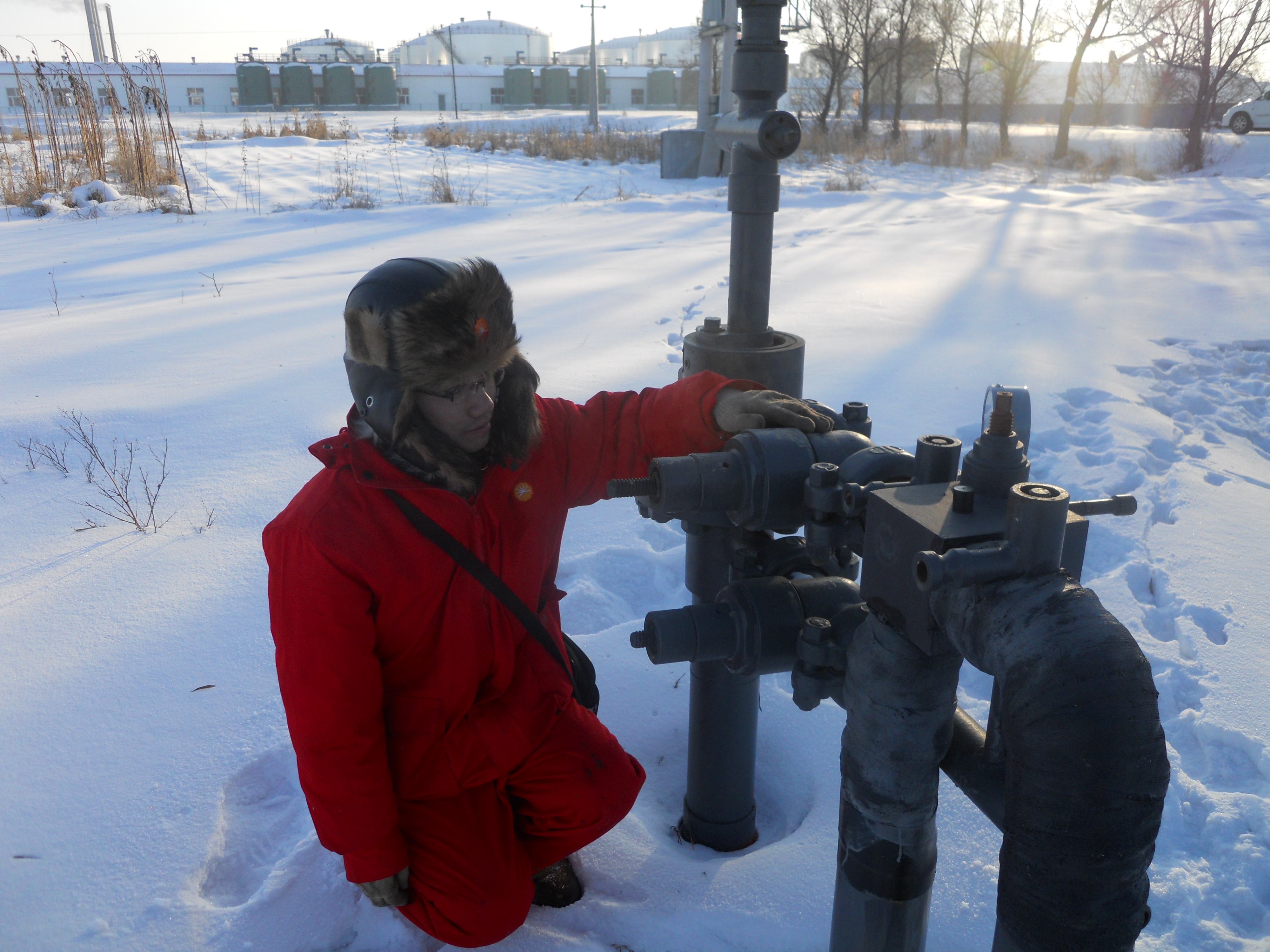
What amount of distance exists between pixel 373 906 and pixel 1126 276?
20.1ft

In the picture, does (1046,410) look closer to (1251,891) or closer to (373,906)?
(1251,891)

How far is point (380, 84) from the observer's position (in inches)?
1651

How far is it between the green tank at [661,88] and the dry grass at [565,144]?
30364 mm

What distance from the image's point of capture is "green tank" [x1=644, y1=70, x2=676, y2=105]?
46.1m

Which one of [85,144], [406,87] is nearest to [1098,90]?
[85,144]

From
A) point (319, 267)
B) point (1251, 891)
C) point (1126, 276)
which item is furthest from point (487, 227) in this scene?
point (1251, 891)

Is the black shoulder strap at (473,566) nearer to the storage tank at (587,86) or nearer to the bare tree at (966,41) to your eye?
the bare tree at (966,41)

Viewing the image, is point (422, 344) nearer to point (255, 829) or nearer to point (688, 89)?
point (255, 829)

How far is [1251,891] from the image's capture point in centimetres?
143

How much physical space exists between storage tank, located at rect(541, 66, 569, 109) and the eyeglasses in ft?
151

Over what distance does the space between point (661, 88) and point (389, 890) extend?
50633 millimetres

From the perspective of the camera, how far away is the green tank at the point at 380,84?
41.6 metres

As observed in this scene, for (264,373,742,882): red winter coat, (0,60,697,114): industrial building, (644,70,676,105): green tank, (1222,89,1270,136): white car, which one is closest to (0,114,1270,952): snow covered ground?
(264,373,742,882): red winter coat

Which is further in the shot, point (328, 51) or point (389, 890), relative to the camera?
point (328, 51)
